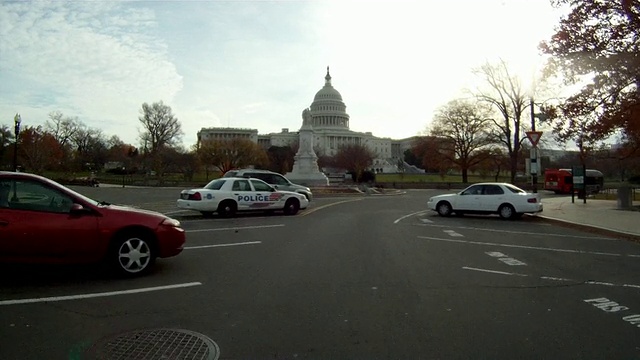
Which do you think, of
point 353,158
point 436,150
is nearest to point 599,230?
point 436,150

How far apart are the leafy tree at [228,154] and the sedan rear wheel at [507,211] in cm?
6009

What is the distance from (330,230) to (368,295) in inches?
292

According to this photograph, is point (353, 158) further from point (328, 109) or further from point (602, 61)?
point (602, 61)

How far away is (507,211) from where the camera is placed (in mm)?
18781

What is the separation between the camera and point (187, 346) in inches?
171

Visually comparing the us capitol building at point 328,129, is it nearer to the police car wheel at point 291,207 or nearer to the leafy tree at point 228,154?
the leafy tree at point 228,154

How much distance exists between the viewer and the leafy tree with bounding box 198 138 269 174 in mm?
74438

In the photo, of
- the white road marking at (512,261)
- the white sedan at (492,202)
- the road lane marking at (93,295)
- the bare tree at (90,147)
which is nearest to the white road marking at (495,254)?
the white road marking at (512,261)

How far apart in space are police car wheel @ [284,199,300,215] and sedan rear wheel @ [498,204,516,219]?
8198 millimetres

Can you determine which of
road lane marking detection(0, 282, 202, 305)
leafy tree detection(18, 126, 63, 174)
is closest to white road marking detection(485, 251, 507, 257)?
road lane marking detection(0, 282, 202, 305)

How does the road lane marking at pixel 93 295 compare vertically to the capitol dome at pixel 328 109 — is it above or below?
below

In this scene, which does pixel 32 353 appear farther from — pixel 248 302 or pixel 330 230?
pixel 330 230

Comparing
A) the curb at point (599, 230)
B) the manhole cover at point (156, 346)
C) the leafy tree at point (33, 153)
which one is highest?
the leafy tree at point (33, 153)

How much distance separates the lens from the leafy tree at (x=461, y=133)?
64.0 m
